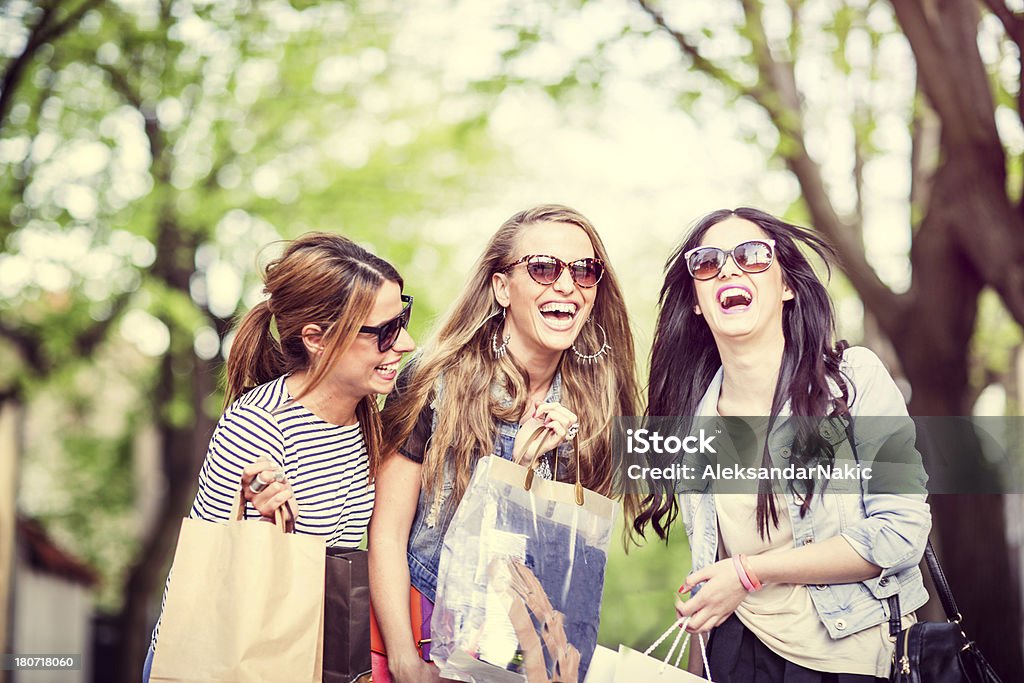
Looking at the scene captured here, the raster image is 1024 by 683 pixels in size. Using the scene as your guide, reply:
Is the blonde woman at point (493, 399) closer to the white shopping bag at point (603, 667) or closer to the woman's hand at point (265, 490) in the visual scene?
the woman's hand at point (265, 490)

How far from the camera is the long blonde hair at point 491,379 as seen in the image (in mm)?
3314

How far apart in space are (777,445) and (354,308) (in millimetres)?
1408

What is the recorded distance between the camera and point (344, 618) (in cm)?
304

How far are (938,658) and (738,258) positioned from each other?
132 cm

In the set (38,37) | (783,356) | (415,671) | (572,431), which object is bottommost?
(415,671)

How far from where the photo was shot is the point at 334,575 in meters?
3.04

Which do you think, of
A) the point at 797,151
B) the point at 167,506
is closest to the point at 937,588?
the point at 797,151

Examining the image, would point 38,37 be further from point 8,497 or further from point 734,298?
point 8,497

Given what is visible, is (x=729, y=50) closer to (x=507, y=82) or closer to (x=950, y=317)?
(x=507, y=82)

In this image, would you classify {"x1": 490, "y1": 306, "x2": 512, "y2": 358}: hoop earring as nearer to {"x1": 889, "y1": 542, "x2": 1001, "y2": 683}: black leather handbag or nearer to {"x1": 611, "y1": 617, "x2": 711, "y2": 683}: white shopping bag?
{"x1": 611, "y1": 617, "x2": 711, "y2": 683}: white shopping bag

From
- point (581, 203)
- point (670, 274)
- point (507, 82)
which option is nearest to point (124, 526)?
point (581, 203)

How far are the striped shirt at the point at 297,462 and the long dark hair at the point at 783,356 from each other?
3.20 feet
